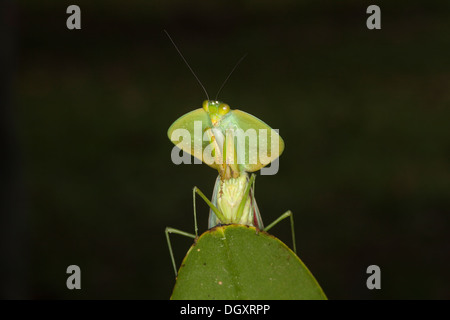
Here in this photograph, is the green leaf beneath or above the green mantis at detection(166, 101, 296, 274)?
beneath

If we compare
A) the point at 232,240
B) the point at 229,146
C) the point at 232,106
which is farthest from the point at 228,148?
the point at 232,106
